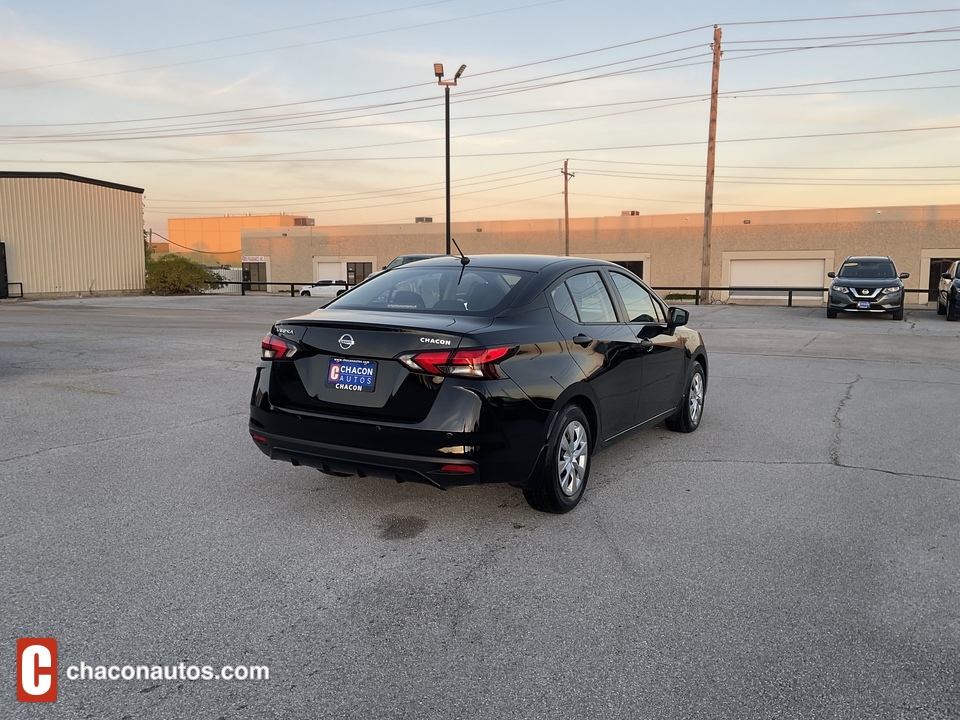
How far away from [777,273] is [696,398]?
41346 millimetres

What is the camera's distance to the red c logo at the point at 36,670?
109 inches

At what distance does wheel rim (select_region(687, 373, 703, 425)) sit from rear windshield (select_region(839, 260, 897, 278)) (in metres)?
17.4

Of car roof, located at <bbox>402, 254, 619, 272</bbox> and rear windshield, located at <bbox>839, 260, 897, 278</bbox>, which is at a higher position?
rear windshield, located at <bbox>839, 260, 897, 278</bbox>

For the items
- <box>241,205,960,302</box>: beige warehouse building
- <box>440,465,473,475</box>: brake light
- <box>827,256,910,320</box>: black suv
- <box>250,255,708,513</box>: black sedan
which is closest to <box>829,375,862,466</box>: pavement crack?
<box>250,255,708,513</box>: black sedan

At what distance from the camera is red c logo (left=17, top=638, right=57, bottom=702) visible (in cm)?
278

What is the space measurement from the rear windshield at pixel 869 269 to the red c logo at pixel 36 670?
23070 millimetres

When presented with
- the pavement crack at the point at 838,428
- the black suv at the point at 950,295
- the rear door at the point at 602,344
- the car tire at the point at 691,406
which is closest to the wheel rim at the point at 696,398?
the car tire at the point at 691,406

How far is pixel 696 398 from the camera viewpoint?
7164 mm

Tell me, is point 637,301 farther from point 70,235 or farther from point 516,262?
point 70,235

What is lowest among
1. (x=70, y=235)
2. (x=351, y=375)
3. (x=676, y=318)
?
(x=351, y=375)

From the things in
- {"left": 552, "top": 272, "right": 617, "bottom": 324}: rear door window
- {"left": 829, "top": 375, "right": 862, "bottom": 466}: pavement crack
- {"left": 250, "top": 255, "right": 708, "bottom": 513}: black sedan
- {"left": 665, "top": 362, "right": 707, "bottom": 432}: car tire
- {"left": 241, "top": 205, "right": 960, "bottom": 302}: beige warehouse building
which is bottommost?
{"left": 829, "top": 375, "right": 862, "bottom": 466}: pavement crack

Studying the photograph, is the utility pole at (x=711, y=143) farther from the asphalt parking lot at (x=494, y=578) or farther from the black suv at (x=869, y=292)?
the asphalt parking lot at (x=494, y=578)

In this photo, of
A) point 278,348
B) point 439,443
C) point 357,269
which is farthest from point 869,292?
point 357,269

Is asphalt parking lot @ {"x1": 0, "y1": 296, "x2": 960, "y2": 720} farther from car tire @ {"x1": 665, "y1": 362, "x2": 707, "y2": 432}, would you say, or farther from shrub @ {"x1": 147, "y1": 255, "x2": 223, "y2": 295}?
shrub @ {"x1": 147, "y1": 255, "x2": 223, "y2": 295}
